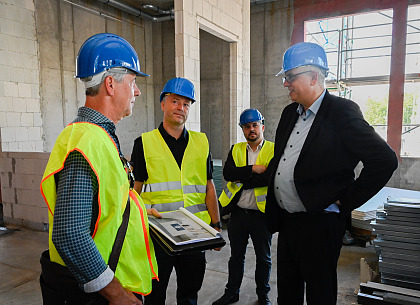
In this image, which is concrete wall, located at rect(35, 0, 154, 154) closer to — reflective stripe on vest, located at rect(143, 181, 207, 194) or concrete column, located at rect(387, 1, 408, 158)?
reflective stripe on vest, located at rect(143, 181, 207, 194)

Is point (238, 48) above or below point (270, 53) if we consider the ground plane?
below

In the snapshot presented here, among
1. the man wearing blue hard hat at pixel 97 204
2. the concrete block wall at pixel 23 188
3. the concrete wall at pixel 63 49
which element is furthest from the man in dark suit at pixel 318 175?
the concrete wall at pixel 63 49

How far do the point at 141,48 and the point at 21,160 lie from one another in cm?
743

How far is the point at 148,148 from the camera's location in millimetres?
2377

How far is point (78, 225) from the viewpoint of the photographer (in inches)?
43.6

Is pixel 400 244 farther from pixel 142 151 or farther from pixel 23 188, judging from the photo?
pixel 23 188

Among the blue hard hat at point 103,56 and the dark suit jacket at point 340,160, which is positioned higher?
the blue hard hat at point 103,56

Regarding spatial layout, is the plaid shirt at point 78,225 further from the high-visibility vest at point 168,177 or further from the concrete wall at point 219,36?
the concrete wall at point 219,36

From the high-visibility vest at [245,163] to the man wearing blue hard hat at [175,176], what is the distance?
0.83 m

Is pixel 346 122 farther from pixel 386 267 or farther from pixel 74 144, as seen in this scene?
pixel 74 144

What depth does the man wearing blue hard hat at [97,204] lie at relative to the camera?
3.66 ft

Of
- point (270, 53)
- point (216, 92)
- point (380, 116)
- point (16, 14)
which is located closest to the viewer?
point (16, 14)

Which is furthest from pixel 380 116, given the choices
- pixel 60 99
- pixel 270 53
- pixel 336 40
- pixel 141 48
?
pixel 60 99

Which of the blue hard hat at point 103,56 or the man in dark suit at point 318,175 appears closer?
the blue hard hat at point 103,56
